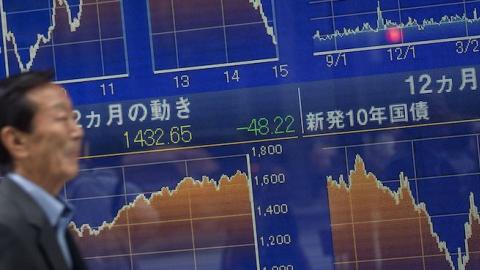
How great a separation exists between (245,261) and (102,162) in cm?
81

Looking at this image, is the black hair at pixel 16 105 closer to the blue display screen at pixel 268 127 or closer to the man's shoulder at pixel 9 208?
the man's shoulder at pixel 9 208

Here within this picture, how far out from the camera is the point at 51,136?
2.30m

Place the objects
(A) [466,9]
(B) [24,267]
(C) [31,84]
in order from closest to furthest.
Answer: (B) [24,267], (C) [31,84], (A) [466,9]

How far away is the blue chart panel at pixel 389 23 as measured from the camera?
4.34 meters

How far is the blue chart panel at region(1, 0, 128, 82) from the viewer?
4.55 meters

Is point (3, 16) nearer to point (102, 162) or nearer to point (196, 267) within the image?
point (102, 162)

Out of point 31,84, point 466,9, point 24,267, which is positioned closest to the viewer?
point 24,267

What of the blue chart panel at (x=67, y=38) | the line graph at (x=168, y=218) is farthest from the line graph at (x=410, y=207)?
the blue chart panel at (x=67, y=38)

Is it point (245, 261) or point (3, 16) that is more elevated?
point (3, 16)

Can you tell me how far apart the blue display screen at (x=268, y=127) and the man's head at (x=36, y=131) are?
2.16 metres

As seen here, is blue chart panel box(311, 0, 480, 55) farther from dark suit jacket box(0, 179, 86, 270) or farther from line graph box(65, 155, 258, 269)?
Result: dark suit jacket box(0, 179, 86, 270)

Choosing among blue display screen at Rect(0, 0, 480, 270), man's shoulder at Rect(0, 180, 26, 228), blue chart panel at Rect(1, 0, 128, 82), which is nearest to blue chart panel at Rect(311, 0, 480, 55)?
blue display screen at Rect(0, 0, 480, 270)

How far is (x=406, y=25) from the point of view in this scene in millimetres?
4355

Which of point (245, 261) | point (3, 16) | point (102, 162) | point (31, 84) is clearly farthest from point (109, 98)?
point (31, 84)
